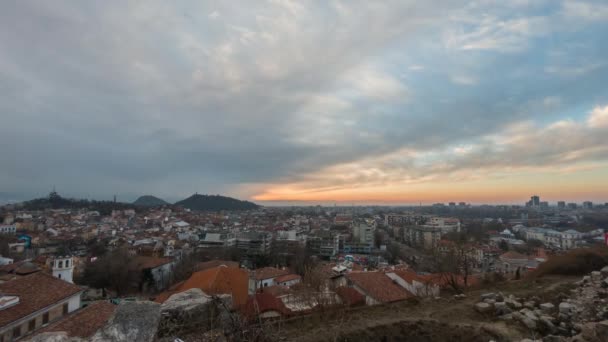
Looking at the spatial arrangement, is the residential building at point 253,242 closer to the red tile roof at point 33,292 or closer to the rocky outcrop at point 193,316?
the red tile roof at point 33,292

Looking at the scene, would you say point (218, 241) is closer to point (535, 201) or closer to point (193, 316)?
point (193, 316)

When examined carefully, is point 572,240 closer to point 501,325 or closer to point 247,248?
point 247,248

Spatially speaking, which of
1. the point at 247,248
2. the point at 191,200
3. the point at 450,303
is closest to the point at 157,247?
the point at 247,248

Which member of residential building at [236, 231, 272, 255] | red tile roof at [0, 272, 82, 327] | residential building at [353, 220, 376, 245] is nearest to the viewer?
red tile roof at [0, 272, 82, 327]

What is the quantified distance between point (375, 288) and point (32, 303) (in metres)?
14.1

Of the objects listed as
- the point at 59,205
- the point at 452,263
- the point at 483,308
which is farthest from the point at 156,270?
the point at 59,205

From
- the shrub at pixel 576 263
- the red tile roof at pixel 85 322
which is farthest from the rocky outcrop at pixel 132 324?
the shrub at pixel 576 263

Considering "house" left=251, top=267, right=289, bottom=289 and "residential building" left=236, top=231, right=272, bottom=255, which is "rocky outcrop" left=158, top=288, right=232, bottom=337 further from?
"residential building" left=236, top=231, right=272, bottom=255

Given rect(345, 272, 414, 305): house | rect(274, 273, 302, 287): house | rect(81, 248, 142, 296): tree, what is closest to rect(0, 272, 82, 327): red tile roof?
rect(274, 273, 302, 287): house

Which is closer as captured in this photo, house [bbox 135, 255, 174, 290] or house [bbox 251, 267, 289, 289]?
house [bbox 251, 267, 289, 289]

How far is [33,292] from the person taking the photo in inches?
510

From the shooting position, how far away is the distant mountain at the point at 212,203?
147500 mm

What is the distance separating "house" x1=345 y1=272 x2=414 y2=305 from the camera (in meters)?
11.0

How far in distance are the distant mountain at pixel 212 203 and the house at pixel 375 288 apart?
140 meters
